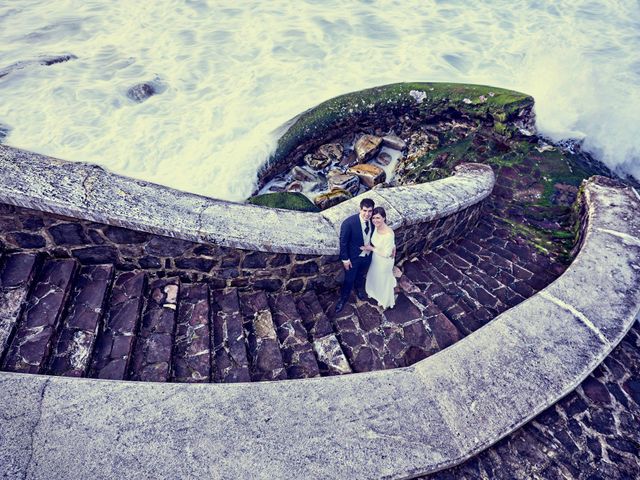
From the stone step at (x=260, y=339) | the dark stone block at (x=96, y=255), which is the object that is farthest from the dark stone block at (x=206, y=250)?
the dark stone block at (x=96, y=255)

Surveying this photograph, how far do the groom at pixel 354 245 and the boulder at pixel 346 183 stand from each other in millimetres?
3401

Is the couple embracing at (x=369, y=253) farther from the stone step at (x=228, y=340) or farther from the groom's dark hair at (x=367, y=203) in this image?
the stone step at (x=228, y=340)

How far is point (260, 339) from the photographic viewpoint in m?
3.70

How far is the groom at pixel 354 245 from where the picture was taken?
383 cm

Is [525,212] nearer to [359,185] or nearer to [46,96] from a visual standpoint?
[359,185]

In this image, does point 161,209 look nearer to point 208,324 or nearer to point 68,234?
point 68,234

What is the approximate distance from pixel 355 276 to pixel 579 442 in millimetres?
2241

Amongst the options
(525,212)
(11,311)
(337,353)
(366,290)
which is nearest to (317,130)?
(525,212)

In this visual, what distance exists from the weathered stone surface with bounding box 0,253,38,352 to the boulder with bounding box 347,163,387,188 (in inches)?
214

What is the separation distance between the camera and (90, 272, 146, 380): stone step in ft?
10.2

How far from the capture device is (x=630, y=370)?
3.69 metres

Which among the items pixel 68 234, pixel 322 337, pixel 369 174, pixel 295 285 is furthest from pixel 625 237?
pixel 68 234

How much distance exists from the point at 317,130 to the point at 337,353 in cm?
561

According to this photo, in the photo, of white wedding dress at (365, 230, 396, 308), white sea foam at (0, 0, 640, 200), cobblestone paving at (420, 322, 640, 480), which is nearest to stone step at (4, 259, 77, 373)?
white wedding dress at (365, 230, 396, 308)
